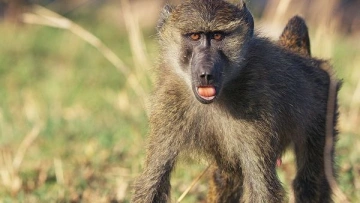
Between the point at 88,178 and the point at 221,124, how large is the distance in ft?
4.85

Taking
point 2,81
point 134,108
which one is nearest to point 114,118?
point 134,108

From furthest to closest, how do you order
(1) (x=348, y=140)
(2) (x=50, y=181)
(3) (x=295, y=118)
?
(1) (x=348, y=140) < (2) (x=50, y=181) < (3) (x=295, y=118)

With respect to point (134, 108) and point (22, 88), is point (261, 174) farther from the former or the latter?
point (22, 88)

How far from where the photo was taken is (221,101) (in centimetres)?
400

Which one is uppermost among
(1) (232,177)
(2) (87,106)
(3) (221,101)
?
(3) (221,101)

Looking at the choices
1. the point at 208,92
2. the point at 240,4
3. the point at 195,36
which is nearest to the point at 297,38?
the point at 240,4

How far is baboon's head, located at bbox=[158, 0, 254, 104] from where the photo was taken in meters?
3.70

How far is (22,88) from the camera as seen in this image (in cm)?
838

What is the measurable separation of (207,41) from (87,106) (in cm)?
391

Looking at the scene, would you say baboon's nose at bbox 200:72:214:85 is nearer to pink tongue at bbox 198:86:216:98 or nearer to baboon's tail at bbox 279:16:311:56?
pink tongue at bbox 198:86:216:98

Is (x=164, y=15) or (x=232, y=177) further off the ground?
(x=164, y=15)

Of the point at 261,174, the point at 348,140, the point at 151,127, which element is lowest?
the point at 348,140

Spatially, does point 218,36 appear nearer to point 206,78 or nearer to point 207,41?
point 207,41

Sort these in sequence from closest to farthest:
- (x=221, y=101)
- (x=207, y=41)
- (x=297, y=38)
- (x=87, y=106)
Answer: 1. (x=207, y=41)
2. (x=221, y=101)
3. (x=297, y=38)
4. (x=87, y=106)
